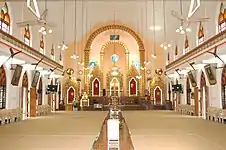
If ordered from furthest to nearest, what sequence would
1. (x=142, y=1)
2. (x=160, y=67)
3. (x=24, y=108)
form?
(x=160, y=67) < (x=142, y=1) < (x=24, y=108)

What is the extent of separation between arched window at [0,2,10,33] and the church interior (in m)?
0.05

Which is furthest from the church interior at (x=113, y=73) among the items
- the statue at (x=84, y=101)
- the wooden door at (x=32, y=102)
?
the wooden door at (x=32, y=102)

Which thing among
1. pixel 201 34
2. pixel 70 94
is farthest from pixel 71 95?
pixel 201 34

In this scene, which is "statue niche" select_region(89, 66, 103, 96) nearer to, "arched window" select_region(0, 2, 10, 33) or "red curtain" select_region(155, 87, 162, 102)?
"red curtain" select_region(155, 87, 162, 102)

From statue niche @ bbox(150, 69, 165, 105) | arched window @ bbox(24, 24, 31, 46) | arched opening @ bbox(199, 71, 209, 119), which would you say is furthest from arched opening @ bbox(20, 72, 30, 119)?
statue niche @ bbox(150, 69, 165, 105)

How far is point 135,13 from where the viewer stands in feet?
80.6

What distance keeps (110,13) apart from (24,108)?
1211 cm

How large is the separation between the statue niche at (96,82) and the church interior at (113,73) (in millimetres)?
97

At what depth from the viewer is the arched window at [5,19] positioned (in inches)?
556

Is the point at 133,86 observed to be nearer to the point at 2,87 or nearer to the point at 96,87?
the point at 96,87

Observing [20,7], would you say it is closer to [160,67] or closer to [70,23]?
[70,23]

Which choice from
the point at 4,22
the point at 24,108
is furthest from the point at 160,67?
the point at 4,22

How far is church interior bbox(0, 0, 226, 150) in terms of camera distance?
9289 millimetres

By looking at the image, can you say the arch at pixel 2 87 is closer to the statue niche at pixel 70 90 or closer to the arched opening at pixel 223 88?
the arched opening at pixel 223 88
